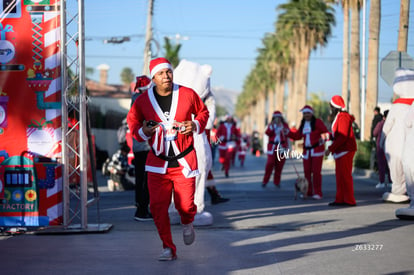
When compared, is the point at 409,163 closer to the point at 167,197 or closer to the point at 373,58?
the point at 167,197

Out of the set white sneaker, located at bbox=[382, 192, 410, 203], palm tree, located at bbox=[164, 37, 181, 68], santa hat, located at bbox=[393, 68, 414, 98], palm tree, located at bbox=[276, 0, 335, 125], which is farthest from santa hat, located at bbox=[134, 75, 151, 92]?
palm tree, located at bbox=[164, 37, 181, 68]

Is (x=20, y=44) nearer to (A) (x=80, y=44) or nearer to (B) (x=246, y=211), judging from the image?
(A) (x=80, y=44)

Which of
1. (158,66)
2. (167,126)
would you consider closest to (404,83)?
(158,66)

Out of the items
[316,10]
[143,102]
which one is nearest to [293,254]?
[143,102]

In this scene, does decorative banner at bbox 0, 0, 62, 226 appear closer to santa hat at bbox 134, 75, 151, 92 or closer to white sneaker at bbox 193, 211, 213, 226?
white sneaker at bbox 193, 211, 213, 226

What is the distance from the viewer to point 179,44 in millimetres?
65250

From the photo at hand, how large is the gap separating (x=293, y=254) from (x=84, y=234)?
2.91 meters

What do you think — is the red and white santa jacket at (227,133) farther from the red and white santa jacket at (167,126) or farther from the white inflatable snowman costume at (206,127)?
the red and white santa jacket at (167,126)

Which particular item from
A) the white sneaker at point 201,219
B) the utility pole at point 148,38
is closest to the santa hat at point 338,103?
the white sneaker at point 201,219

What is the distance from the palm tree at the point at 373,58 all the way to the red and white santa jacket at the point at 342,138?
16.9 m

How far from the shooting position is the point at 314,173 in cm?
1484

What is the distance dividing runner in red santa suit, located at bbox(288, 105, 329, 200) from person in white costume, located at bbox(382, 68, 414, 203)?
56.8 inches

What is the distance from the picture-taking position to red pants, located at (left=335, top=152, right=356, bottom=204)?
12.8 metres

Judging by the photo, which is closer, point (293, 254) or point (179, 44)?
point (293, 254)
